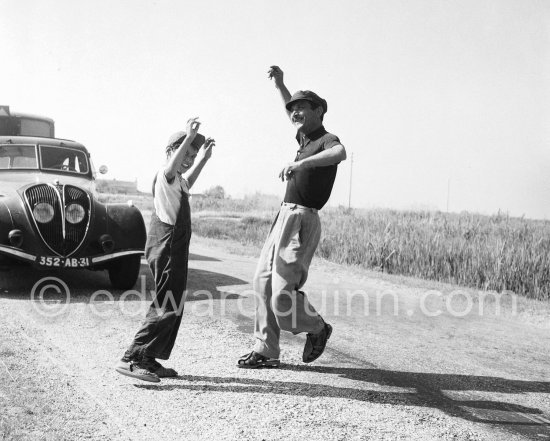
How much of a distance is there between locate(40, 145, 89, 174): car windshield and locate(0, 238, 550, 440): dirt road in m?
2.22

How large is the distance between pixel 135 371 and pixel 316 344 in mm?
1315

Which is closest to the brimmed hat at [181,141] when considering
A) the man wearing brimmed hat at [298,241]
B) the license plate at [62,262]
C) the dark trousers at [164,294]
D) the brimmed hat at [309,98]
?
the dark trousers at [164,294]

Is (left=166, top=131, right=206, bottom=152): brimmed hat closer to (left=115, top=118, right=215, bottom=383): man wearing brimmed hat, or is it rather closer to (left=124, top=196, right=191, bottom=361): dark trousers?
(left=115, top=118, right=215, bottom=383): man wearing brimmed hat

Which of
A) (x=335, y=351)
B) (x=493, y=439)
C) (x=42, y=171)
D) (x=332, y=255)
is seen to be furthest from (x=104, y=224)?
(x=332, y=255)

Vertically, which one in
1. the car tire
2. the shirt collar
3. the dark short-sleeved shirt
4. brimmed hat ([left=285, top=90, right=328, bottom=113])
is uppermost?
brimmed hat ([left=285, top=90, right=328, bottom=113])

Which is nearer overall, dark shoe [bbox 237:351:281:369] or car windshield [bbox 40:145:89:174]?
dark shoe [bbox 237:351:281:369]

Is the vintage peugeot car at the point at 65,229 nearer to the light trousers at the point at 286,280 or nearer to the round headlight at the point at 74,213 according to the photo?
the round headlight at the point at 74,213

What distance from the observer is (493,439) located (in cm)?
358

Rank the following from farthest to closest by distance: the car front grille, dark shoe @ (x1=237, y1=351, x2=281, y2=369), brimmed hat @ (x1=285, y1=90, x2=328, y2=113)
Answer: the car front grille
dark shoe @ (x1=237, y1=351, x2=281, y2=369)
brimmed hat @ (x1=285, y1=90, x2=328, y2=113)

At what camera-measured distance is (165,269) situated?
439 centimetres


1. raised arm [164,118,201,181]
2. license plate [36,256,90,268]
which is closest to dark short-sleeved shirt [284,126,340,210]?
raised arm [164,118,201,181]

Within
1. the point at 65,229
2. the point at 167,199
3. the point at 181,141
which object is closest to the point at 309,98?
the point at 181,141

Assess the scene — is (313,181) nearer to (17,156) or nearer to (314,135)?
(314,135)

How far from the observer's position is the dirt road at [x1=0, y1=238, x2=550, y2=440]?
11.8 feet
